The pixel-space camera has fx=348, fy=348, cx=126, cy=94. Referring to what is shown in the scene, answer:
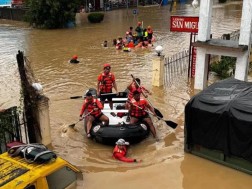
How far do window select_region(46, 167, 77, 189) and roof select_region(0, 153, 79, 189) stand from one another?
0.43 ft

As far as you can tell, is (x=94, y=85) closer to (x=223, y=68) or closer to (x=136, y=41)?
(x=223, y=68)

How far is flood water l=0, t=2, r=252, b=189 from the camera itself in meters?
8.71

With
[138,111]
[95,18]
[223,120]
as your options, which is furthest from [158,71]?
[95,18]

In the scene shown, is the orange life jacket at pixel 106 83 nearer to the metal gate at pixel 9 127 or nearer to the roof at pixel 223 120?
the roof at pixel 223 120

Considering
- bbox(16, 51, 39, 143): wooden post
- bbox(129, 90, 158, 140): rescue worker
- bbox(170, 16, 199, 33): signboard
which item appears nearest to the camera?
bbox(16, 51, 39, 143): wooden post

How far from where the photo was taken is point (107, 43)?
81.7ft

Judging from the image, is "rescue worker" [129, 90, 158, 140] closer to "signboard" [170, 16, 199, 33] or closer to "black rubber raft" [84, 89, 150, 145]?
"black rubber raft" [84, 89, 150, 145]

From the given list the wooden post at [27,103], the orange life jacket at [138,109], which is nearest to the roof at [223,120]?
the orange life jacket at [138,109]

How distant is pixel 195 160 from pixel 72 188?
378 cm

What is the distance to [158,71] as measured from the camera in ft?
49.9

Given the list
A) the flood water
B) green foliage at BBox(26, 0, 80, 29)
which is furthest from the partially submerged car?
green foliage at BBox(26, 0, 80, 29)

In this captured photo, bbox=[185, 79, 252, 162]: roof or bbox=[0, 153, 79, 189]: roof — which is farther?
bbox=[185, 79, 252, 162]: roof

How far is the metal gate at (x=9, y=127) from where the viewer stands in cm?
864

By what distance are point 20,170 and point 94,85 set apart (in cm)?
1015
